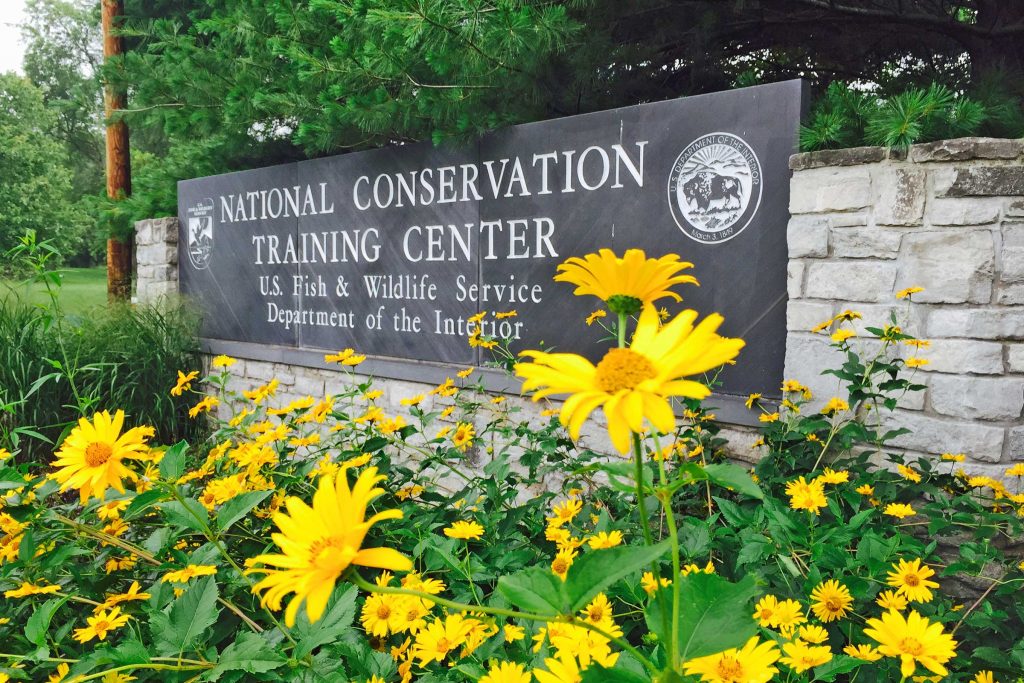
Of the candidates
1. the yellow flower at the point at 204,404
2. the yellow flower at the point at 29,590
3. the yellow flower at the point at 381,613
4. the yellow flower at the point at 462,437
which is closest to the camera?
the yellow flower at the point at 381,613

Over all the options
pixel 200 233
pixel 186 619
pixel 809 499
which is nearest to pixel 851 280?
pixel 809 499

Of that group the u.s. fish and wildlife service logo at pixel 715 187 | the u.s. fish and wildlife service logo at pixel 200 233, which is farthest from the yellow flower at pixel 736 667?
the u.s. fish and wildlife service logo at pixel 200 233

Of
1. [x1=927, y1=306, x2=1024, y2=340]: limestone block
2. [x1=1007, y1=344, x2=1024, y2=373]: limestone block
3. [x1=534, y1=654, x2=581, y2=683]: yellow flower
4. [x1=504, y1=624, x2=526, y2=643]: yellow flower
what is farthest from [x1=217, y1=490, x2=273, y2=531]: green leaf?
[x1=1007, y1=344, x2=1024, y2=373]: limestone block

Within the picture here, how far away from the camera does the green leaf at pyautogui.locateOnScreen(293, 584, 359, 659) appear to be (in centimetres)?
99

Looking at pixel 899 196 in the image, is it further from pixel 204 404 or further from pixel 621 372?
pixel 204 404

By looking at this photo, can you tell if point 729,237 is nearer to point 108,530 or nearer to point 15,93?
point 108,530

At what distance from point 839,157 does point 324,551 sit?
99.6 inches

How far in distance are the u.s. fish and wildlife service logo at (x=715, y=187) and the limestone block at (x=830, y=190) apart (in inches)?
6.9

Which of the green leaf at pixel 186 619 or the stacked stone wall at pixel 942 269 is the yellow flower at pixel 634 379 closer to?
the green leaf at pixel 186 619

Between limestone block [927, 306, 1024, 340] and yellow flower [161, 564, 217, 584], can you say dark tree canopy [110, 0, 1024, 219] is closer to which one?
limestone block [927, 306, 1024, 340]

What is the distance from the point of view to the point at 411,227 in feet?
13.7

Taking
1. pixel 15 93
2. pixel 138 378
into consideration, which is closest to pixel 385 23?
pixel 138 378

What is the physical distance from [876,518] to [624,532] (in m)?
0.77

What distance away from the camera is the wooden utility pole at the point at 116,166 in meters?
6.99
